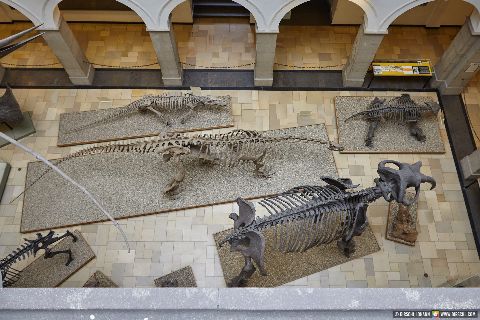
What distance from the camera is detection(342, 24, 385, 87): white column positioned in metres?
12.3

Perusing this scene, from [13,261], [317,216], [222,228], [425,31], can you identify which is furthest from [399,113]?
[13,261]

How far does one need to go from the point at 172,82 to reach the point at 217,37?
2587mm

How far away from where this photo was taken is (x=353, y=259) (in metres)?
11.0

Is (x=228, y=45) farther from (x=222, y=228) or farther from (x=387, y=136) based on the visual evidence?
(x=222, y=228)

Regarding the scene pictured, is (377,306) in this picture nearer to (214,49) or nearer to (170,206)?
(170,206)

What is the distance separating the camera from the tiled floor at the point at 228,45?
48.3 ft

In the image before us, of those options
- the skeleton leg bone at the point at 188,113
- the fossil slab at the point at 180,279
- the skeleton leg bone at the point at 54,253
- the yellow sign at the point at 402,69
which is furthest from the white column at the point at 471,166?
the skeleton leg bone at the point at 54,253

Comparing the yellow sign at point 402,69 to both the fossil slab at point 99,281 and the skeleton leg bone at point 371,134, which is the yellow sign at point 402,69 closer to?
the skeleton leg bone at point 371,134

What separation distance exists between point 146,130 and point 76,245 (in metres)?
3.69

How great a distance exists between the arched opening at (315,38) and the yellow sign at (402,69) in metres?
1.43

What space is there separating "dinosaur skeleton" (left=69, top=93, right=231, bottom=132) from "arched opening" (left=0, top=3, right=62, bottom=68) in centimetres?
331

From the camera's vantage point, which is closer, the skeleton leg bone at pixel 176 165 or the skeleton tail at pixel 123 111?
the skeleton leg bone at pixel 176 165

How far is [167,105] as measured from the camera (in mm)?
12648

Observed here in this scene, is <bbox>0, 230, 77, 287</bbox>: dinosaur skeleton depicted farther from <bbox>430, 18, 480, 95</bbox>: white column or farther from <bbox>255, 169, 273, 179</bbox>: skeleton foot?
<bbox>430, 18, 480, 95</bbox>: white column
